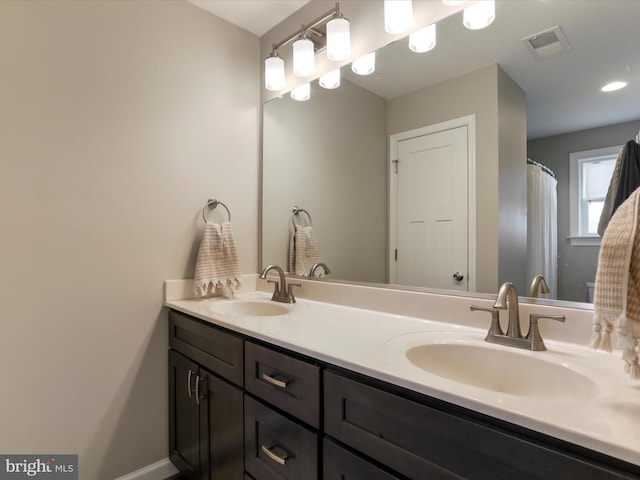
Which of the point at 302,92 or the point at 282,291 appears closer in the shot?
the point at 282,291

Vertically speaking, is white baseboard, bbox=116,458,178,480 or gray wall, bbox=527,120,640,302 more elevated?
gray wall, bbox=527,120,640,302

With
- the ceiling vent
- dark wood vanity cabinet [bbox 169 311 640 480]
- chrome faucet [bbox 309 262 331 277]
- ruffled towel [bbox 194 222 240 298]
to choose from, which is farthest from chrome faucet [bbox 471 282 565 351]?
ruffled towel [bbox 194 222 240 298]

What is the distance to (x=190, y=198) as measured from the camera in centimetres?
173

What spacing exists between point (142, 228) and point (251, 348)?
34.2 inches

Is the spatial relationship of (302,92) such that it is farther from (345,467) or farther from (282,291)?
(345,467)

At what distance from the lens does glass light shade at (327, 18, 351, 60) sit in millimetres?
1528

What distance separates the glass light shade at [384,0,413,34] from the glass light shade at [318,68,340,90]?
13.9 inches

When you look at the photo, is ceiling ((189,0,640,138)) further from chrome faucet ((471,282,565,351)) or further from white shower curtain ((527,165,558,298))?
chrome faucet ((471,282,565,351))

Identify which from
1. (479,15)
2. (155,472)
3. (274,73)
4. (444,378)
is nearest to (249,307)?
(155,472)

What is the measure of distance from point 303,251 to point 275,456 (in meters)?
1.05

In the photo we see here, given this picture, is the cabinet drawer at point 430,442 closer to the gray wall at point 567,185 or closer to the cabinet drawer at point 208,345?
the cabinet drawer at point 208,345

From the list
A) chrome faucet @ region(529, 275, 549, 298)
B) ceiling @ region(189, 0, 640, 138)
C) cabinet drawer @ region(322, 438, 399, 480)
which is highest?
ceiling @ region(189, 0, 640, 138)

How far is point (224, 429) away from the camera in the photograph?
125cm

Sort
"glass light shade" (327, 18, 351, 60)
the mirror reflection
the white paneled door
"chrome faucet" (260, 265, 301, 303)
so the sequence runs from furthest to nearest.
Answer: "chrome faucet" (260, 265, 301, 303), "glass light shade" (327, 18, 351, 60), the white paneled door, the mirror reflection
